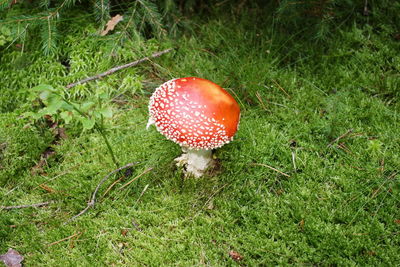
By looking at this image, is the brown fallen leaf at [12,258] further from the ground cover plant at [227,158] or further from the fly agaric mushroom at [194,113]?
the fly agaric mushroom at [194,113]

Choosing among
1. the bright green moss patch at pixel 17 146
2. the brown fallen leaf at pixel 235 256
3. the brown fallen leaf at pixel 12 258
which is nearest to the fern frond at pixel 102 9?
the bright green moss patch at pixel 17 146

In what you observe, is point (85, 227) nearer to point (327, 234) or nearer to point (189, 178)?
point (189, 178)

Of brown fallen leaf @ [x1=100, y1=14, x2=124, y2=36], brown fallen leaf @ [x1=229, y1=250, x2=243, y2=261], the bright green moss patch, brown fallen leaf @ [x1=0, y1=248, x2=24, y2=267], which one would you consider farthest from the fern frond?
brown fallen leaf @ [x1=229, y1=250, x2=243, y2=261]

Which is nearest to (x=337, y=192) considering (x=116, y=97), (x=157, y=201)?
(x=157, y=201)

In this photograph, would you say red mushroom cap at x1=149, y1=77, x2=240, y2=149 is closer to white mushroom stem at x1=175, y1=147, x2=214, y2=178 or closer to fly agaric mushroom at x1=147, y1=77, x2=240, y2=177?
fly agaric mushroom at x1=147, y1=77, x2=240, y2=177

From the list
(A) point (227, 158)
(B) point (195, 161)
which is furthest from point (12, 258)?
(A) point (227, 158)
